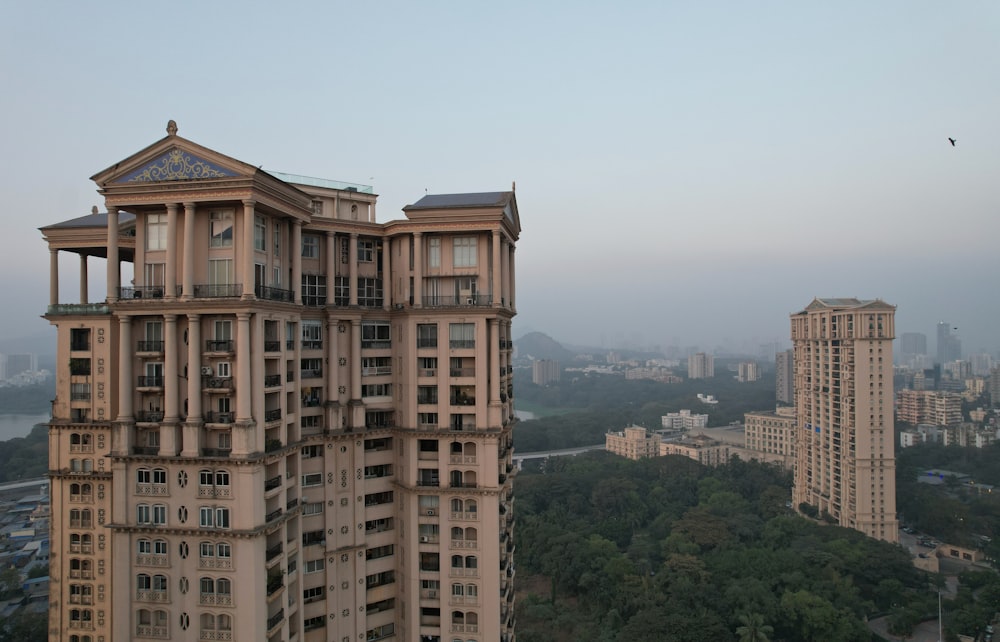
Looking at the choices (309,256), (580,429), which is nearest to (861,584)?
(309,256)

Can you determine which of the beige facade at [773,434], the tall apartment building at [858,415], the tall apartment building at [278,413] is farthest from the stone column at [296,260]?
the beige facade at [773,434]

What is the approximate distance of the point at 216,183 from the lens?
14.4 meters

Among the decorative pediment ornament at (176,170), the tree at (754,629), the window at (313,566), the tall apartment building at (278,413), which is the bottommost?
the tree at (754,629)

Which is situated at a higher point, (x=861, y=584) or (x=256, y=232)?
(x=256, y=232)

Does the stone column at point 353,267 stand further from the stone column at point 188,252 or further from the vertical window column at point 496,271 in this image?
the stone column at point 188,252

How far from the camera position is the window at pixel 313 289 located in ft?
59.6

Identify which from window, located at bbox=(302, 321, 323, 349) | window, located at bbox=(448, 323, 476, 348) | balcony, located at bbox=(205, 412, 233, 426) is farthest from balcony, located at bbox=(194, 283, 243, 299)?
window, located at bbox=(448, 323, 476, 348)

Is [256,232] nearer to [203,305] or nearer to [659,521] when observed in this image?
[203,305]

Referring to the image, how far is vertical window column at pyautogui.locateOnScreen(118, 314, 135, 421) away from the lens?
14922 mm

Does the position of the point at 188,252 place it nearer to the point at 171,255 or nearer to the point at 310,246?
the point at 171,255

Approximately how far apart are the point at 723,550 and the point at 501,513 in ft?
98.4

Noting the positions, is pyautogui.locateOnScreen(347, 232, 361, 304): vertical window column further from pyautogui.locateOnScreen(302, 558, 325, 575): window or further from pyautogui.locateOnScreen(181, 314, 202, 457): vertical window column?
pyautogui.locateOnScreen(302, 558, 325, 575): window

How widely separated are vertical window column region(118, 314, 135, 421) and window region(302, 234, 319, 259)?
5.02 metres

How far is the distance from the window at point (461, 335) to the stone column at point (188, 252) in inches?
277
